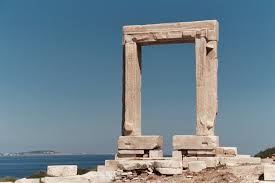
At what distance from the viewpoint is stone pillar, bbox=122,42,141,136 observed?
20859mm

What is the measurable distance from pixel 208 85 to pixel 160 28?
264 centimetres

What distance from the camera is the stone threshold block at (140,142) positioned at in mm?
20109

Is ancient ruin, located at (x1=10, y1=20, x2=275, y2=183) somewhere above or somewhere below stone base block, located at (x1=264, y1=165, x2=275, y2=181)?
above

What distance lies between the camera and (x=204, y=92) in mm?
20078

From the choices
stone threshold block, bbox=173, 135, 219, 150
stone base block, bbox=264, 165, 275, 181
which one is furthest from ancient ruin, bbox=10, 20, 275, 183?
stone base block, bbox=264, 165, 275, 181

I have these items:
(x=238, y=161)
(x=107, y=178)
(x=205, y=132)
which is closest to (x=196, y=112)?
(x=205, y=132)

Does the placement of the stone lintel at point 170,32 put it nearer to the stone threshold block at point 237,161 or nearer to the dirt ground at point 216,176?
the stone threshold block at point 237,161

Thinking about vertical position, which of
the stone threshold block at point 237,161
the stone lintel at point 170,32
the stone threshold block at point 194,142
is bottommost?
the stone threshold block at point 237,161

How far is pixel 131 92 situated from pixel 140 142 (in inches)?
72.9

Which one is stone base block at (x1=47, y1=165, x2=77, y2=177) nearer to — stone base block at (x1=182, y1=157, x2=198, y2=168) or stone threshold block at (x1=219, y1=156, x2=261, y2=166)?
stone base block at (x1=182, y1=157, x2=198, y2=168)

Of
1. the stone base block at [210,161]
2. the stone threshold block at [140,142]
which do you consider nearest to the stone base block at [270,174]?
the stone base block at [210,161]

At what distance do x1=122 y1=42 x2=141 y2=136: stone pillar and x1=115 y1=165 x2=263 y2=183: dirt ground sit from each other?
2421 millimetres

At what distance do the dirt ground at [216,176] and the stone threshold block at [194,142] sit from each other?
Result: 42.4 inches

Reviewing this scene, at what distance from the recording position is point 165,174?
1848cm
